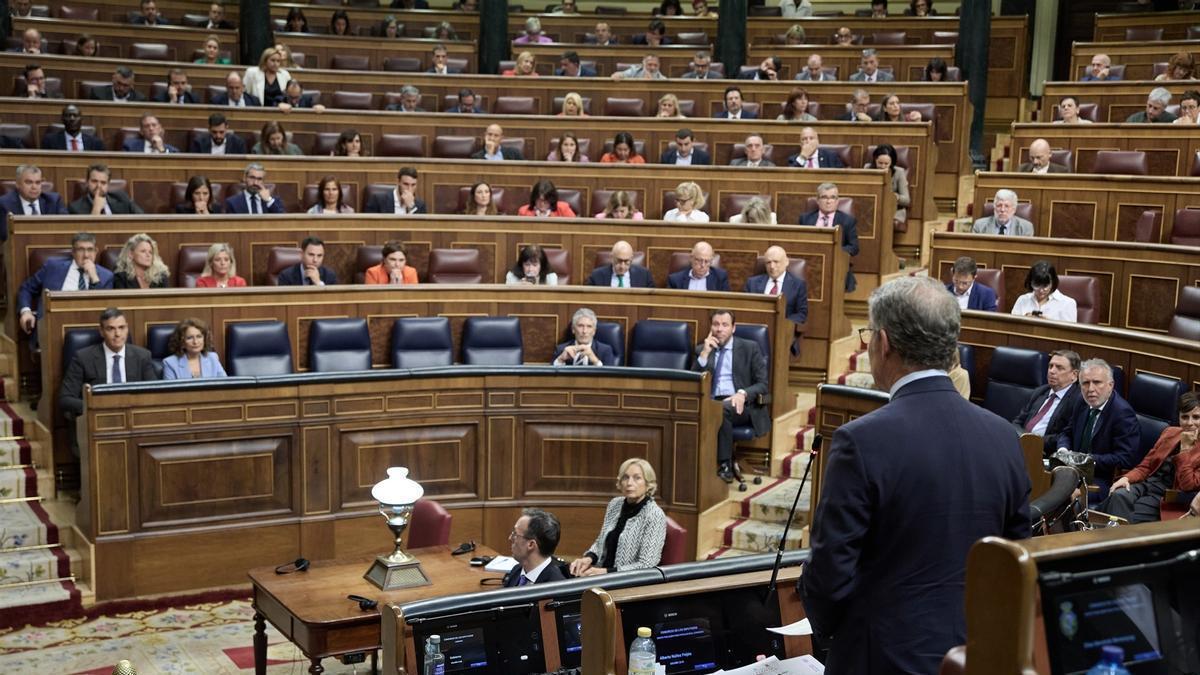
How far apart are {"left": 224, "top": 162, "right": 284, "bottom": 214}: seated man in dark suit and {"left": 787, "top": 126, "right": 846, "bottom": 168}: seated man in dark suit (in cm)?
306

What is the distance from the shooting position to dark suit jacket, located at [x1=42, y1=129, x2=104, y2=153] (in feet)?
26.2

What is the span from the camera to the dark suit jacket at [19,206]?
7062mm

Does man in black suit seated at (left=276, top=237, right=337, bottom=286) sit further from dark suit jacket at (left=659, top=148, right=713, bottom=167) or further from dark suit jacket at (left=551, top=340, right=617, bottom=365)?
dark suit jacket at (left=659, top=148, right=713, bottom=167)

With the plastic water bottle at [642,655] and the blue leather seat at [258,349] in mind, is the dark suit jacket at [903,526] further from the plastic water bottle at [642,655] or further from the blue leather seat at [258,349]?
the blue leather seat at [258,349]

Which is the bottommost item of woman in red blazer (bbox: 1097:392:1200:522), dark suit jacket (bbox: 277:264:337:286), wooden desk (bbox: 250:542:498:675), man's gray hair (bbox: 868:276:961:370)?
wooden desk (bbox: 250:542:498:675)

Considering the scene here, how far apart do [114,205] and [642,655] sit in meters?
5.76

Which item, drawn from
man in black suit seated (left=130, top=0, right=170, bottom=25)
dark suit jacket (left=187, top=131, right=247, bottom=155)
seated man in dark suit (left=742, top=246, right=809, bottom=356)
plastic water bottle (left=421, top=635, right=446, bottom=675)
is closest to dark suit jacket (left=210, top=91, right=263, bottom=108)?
dark suit jacket (left=187, top=131, right=247, bottom=155)

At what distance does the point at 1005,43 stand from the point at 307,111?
5820mm

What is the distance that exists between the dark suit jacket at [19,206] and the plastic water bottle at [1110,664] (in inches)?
258

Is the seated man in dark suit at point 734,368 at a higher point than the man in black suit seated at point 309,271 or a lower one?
lower

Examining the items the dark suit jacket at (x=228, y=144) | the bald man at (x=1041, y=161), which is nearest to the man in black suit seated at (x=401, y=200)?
the dark suit jacket at (x=228, y=144)

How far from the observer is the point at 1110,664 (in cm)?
151

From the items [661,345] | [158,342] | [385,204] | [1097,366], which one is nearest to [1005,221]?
[661,345]

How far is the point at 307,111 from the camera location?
8734 millimetres
